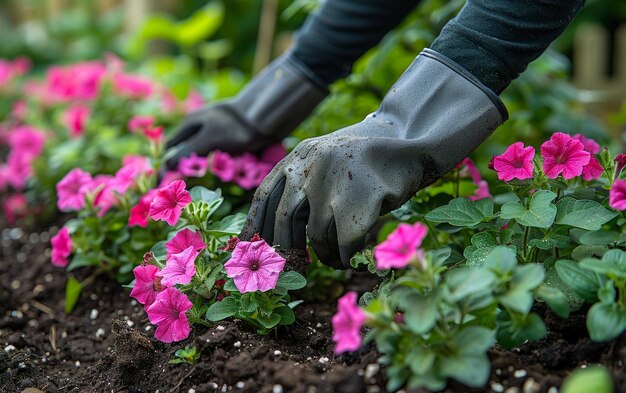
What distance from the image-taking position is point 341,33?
6.24ft

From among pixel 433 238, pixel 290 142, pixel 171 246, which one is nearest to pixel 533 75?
pixel 290 142

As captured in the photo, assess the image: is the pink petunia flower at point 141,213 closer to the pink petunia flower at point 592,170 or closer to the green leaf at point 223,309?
the green leaf at point 223,309

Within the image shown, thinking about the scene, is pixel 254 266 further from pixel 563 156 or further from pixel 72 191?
pixel 72 191

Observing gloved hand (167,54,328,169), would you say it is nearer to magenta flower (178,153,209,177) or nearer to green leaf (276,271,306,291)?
magenta flower (178,153,209,177)

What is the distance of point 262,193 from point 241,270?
0.19 metres

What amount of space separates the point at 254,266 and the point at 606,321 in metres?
0.58

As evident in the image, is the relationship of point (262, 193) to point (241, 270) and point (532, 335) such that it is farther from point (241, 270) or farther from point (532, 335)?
point (532, 335)

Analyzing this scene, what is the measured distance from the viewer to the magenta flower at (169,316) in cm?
127

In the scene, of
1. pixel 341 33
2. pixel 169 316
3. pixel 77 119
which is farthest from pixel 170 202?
pixel 77 119

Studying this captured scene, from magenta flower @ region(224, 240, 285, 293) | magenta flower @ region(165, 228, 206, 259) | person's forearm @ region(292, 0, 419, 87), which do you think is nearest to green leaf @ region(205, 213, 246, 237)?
magenta flower @ region(165, 228, 206, 259)

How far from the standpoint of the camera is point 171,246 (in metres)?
1.38

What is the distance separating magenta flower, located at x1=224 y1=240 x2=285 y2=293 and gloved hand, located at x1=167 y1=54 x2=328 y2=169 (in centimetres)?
73

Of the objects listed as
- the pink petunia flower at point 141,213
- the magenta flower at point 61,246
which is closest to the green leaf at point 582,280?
the pink petunia flower at point 141,213

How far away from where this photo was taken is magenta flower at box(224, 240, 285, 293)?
4.08 ft
